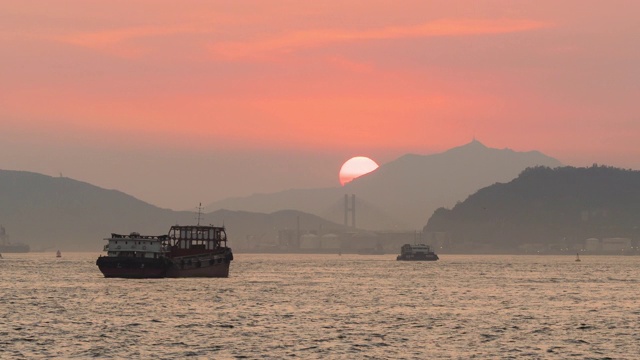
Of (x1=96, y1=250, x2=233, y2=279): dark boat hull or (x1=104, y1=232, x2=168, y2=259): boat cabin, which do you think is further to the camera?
(x1=104, y1=232, x2=168, y2=259): boat cabin

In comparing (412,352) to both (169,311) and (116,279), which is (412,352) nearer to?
(169,311)

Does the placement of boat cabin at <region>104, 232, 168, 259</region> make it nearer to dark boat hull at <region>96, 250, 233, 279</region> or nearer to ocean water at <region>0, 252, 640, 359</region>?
dark boat hull at <region>96, 250, 233, 279</region>

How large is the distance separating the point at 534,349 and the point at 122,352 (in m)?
30.2

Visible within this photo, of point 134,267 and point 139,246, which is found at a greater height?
point 139,246

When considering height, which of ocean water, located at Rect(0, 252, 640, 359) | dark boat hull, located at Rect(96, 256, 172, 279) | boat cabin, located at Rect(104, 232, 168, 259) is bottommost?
ocean water, located at Rect(0, 252, 640, 359)

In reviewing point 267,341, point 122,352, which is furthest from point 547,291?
point 122,352

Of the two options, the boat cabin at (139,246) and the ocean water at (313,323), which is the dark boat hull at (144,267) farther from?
the ocean water at (313,323)

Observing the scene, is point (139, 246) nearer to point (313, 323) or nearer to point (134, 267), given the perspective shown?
point (134, 267)

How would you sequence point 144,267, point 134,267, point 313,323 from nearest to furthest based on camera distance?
1. point 313,323
2. point 144,267
3. point 134,267

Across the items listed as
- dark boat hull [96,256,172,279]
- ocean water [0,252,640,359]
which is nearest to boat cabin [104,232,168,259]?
dark boat hull [96,256,172,279]

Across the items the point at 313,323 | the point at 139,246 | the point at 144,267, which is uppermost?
the point at 139,246

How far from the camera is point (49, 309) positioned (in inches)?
4894

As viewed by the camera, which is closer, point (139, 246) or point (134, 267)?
point (134, 267)

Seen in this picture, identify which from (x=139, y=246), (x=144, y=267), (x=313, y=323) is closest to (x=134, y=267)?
(x=144, y=267)
